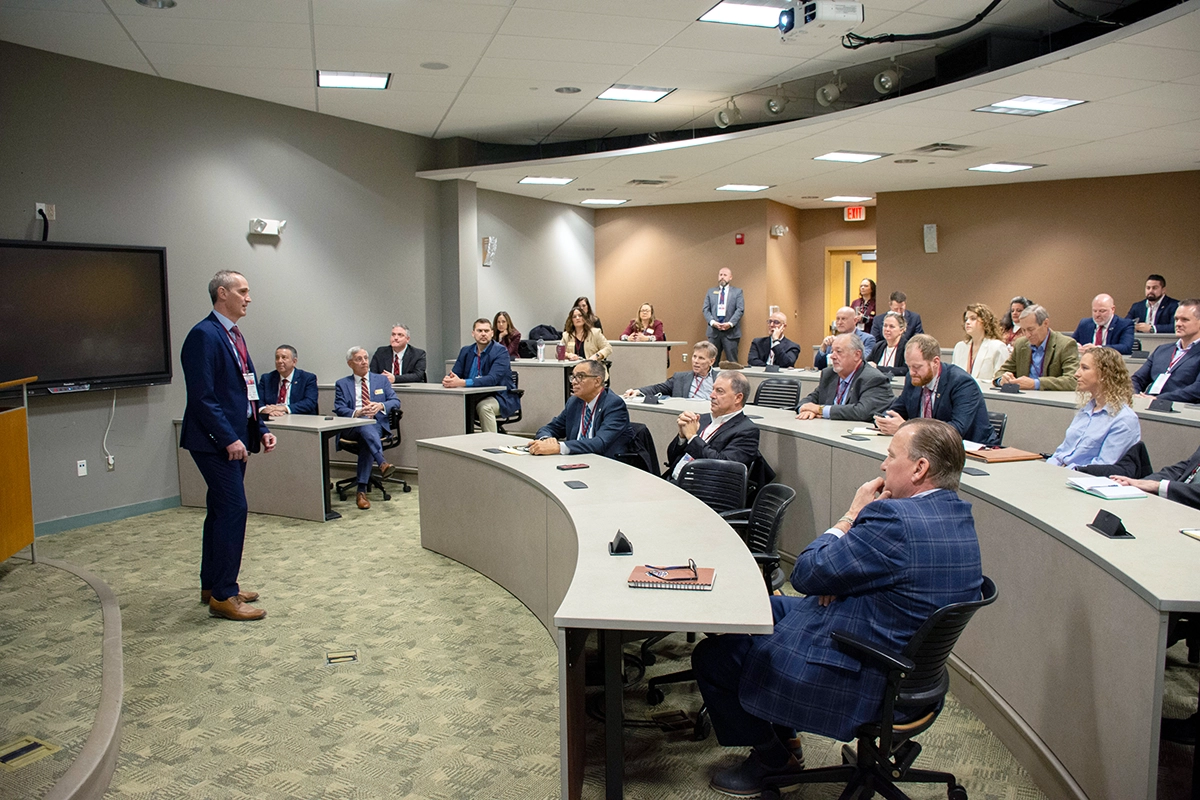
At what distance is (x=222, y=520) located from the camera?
170 inches

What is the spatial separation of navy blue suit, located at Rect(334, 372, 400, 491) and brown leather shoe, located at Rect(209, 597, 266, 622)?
109 inches

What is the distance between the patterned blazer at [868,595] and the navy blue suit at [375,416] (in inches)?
209

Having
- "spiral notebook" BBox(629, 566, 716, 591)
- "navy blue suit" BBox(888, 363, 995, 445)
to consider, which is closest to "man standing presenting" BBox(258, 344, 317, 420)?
"navy blue suit" BBox(888, 363, 995, 445)

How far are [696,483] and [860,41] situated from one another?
14.5 ft

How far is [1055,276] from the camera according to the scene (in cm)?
1167

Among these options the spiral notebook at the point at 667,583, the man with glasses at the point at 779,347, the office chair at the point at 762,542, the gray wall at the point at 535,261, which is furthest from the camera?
the gray wall at the point at 535,261

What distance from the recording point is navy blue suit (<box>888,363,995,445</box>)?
4664mm

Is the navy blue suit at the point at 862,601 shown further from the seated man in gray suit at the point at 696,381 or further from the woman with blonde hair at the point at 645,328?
the woman with blonde hair at the point at 645,328

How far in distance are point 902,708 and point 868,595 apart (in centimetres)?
36

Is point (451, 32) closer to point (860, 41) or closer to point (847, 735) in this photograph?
point (860, 41)

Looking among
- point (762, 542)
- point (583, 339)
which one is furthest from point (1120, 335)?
point (762, 542)

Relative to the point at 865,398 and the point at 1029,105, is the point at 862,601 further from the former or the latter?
the point at 1029,105

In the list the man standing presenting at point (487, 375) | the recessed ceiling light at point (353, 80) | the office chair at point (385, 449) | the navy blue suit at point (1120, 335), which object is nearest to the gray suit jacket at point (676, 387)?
the man standing presenting at point (487, 375)

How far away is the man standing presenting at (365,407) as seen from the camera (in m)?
7.15
